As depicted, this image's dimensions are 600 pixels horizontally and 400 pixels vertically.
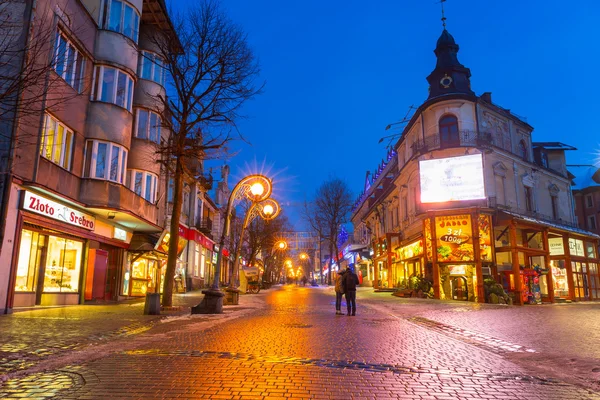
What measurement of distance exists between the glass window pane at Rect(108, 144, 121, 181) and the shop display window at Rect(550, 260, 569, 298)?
26.4m

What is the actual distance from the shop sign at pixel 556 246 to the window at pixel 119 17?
28866 millimetres

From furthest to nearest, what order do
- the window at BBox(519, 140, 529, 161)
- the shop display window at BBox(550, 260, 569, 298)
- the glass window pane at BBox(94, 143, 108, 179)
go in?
1. the window at BBox(519, 140, 529, 161)
2. the shop display window at BBox(550, 260, 569, 298)
3. the glass window pane at BBox(94, 143, 108, 179)

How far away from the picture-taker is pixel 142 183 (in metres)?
20.9

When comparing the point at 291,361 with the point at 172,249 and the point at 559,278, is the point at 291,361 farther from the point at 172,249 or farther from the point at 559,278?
the point at 559,278

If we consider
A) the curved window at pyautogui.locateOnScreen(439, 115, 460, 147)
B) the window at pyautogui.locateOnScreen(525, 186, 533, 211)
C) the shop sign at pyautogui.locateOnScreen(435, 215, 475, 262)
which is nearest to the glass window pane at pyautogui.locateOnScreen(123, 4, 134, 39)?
the shop sign at pyautogui.locateOnScreen(435, 215, 475, 262)

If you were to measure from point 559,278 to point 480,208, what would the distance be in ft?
27.0

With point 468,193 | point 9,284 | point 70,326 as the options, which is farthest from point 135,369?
point 468,193

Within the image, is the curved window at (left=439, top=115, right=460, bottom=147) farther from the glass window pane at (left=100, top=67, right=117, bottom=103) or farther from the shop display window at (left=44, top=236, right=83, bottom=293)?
the shop display window at (left=44, top=236, right=83, bottom=293)

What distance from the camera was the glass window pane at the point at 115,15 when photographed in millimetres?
18469

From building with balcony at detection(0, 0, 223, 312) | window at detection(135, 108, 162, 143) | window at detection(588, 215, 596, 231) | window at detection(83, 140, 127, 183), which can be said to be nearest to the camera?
building with balcony at detection(0, 0, 223, 312)

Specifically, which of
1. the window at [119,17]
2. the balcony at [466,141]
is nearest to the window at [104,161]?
the window at [119,17]

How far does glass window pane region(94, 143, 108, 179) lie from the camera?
687 inches

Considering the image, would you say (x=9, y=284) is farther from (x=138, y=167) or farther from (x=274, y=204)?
(x=274, y=204)

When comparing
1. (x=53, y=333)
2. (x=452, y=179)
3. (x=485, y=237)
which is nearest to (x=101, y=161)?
(x=53, y=333)
